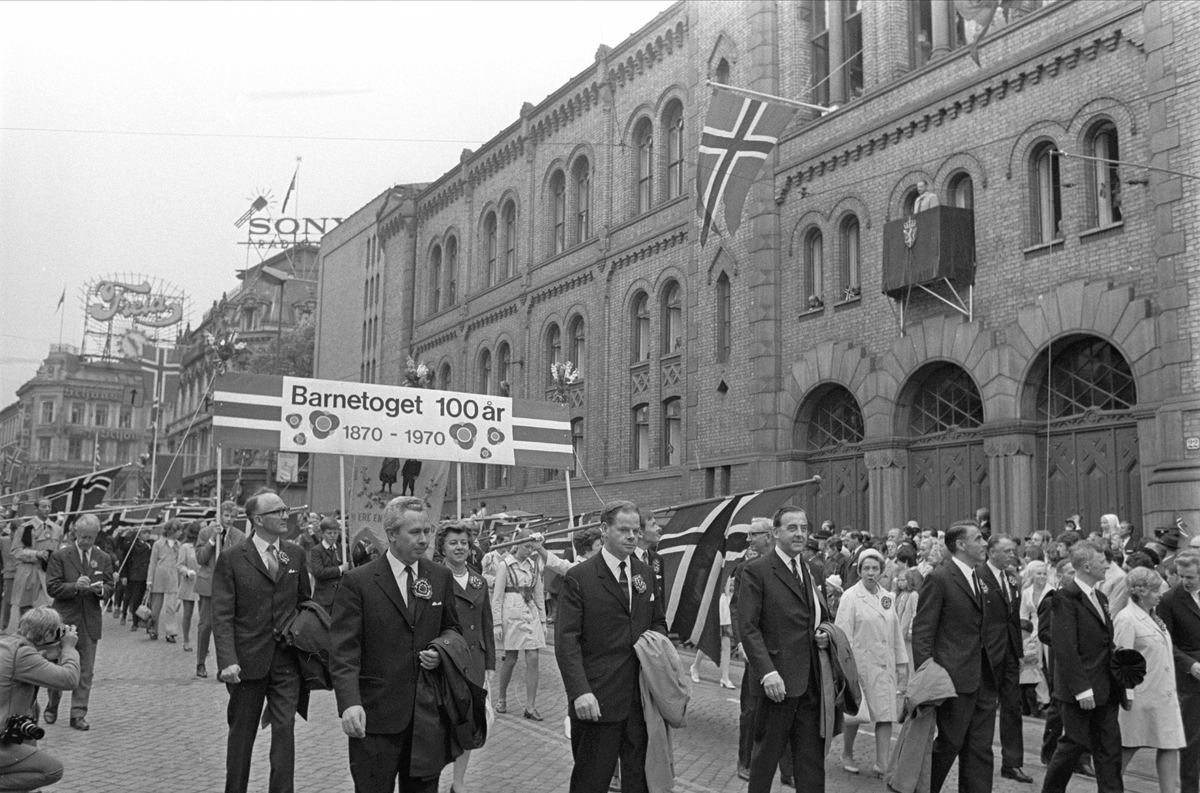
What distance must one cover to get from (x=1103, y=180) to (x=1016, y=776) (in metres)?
12.1

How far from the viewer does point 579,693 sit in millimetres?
6293

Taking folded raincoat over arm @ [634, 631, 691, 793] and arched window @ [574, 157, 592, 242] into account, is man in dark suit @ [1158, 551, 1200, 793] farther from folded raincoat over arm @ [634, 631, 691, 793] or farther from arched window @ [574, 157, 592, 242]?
arched window @ [574, 157, 592, 242]

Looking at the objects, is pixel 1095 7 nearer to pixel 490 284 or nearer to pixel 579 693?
pixel 579 693

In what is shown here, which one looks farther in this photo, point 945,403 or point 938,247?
point 945,403

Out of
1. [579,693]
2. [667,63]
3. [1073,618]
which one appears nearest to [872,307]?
[667,63]

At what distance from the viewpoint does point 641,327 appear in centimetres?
3206

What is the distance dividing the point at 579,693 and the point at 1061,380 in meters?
15.2

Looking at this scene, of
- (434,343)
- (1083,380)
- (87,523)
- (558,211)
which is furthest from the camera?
(434,343)

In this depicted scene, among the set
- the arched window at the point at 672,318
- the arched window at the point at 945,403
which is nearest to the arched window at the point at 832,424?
the arched window at the point at 945,403

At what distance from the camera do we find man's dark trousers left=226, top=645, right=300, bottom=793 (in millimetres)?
7273

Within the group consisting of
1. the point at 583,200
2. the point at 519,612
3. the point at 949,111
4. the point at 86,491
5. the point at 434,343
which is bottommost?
the point at 519,612

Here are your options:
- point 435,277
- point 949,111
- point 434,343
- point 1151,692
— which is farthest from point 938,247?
point 435,277

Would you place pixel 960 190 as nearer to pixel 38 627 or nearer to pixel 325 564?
pixel 325 564

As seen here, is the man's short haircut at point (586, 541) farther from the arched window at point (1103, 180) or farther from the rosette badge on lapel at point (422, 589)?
the arched window at point (1103, 180)
